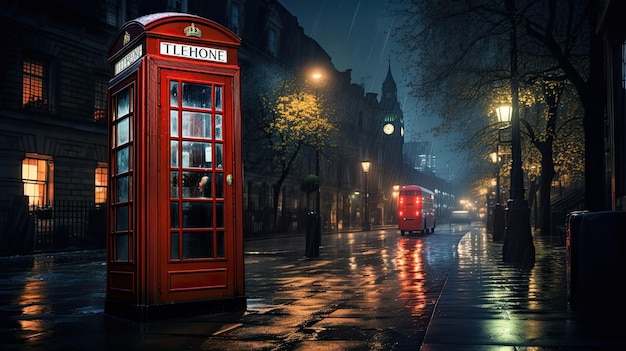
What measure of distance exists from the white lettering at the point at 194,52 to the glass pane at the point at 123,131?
98 cm

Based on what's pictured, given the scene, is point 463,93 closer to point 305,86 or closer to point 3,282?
point 3,282

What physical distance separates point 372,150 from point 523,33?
62.4 metres

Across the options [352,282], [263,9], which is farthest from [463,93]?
[263,9]

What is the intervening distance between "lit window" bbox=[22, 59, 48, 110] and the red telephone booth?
2012cm

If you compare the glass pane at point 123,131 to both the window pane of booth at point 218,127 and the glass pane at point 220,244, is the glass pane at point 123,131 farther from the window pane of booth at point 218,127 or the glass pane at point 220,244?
the glass pane at point 220,244

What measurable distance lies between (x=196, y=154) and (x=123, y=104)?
1195 mm

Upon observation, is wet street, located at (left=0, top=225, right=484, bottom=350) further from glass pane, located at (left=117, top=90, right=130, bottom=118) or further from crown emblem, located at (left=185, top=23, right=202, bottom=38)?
crown emblem, located at (left=185, top=23, right=202, bottom=38)

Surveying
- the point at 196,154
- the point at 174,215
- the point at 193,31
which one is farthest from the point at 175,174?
the point at 193,31

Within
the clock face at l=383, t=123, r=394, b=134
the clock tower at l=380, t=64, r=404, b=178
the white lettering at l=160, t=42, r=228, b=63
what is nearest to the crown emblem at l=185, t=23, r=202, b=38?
the white lettering at l=160, t=42, r=228, b=63

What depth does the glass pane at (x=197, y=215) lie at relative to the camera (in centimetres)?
803

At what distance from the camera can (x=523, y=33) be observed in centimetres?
1969

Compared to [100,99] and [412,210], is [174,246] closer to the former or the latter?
[100,99]

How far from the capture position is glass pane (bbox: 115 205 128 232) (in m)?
8.20

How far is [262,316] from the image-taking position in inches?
316
